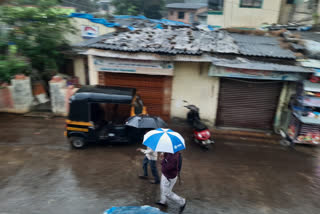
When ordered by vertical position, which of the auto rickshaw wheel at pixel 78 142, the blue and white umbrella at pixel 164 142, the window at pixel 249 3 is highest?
the window at pixel 249 3

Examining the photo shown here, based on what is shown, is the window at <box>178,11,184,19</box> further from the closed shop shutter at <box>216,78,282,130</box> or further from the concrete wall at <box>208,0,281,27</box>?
the closed shop shutter at <box>216,78,282,130</box>

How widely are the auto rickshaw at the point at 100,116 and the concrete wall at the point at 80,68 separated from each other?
5927 millimetres

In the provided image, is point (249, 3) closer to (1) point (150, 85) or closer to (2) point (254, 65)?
(2) point (254, 65)

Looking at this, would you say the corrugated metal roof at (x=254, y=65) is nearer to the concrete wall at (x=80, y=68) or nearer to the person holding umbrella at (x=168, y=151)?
the person holding umbrella at (x=168, y=151)

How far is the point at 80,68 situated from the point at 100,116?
21.6 ft

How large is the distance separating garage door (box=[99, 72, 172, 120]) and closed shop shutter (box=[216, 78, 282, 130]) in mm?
2186

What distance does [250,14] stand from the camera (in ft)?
47.2

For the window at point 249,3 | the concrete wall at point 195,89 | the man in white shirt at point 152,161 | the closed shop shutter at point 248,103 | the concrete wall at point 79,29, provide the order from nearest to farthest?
the man in white shirt at point 152,161, the closed shop shutter at point 248,103, the concrete wall at point 195,89, the concrete wall at point 79,29, the window at point 249,3

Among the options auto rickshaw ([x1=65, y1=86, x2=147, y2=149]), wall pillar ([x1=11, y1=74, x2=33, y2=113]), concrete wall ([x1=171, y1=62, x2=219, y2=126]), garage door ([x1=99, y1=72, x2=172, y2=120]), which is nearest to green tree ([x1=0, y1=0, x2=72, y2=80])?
wall pillar ([x1=11, y1=74, x2=33, y2=113])

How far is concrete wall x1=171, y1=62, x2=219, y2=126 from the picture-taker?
8.88 m

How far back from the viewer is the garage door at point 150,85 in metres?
9.11

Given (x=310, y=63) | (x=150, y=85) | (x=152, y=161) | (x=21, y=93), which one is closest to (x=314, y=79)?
(x=310, y=63)

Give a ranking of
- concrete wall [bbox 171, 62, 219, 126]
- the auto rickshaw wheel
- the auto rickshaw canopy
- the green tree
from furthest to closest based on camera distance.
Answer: the green tree
concrete wall [bbox 171, 62, 219, 126]
the auto rickshaw wheel
the auto rickshaw canopy

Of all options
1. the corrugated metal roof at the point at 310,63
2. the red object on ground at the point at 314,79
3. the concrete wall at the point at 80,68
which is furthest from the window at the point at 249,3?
the concrete wall at the point at 80,68
